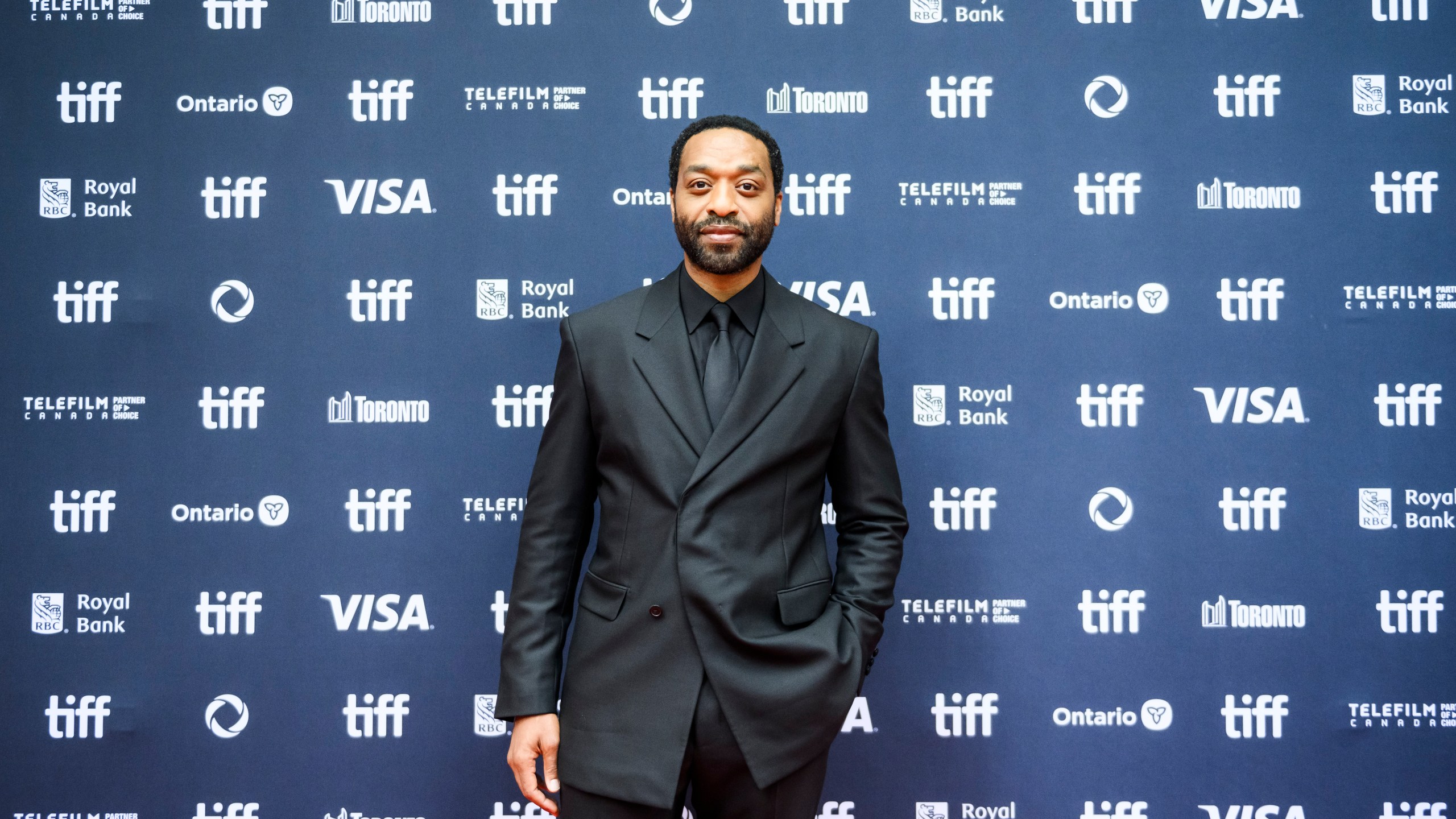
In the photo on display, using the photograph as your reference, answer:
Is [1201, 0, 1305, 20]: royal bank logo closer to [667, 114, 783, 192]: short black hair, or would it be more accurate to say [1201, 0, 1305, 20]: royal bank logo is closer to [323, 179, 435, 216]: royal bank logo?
[667, 114, 783, 192]: short black hair

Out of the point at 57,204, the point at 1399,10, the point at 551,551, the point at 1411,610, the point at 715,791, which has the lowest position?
the point at 715,791

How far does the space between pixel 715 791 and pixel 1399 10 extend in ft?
9.13

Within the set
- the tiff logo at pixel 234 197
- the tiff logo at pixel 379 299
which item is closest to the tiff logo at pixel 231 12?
the tiff logo at pixel 234 197

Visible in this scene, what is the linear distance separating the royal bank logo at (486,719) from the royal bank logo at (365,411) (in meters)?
0.79

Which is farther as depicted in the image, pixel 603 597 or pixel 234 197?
pixel 234 197

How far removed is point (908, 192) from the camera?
239 centimetres

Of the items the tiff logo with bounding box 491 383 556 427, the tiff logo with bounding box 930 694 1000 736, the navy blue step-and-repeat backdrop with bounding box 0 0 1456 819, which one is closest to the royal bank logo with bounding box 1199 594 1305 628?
the navy blue step-and-repeat backdrop with bounding box 0 0 1456 819

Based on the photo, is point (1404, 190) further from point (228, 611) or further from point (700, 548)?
point (228, 611)

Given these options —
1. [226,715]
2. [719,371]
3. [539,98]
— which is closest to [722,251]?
[719,371]

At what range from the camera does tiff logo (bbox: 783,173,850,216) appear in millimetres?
2375

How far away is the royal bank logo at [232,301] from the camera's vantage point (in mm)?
2385

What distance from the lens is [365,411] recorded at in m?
2.38

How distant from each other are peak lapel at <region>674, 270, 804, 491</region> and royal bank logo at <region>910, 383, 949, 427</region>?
0.79 meters

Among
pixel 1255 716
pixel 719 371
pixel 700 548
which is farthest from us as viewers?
pixel 1255 716
